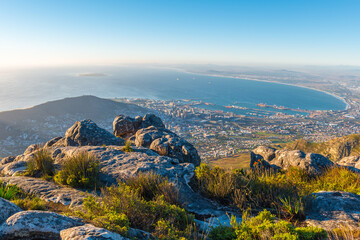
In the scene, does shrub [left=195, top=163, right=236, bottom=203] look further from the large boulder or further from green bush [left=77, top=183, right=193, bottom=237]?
the large boulder

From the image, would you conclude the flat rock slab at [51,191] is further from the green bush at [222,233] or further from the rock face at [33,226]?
the green bush at [222,233]

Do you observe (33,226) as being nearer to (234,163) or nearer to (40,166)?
(40,166)

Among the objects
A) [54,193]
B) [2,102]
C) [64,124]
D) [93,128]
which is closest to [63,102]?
[64,124]

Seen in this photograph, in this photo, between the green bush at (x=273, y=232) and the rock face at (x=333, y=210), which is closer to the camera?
the green bush at (x=273, y=232)

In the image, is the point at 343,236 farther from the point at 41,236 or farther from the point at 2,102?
the point at 2,102

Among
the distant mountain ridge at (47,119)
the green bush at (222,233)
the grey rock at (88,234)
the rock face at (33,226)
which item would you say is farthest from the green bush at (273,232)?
the distant mountain ridge at (47,119)

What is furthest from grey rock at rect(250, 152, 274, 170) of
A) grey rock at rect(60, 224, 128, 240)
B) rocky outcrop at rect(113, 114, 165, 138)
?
rocky outcrop at rect(113, 114, 165, 138)
